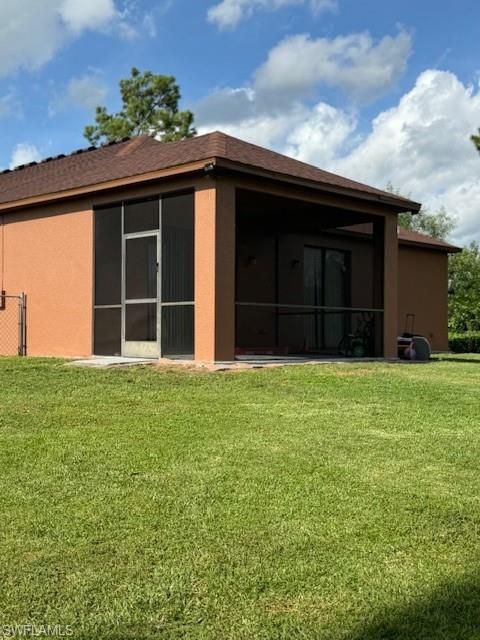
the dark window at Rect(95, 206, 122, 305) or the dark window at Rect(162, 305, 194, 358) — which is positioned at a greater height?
the dark window at Rect(95, 206, 122, 305)

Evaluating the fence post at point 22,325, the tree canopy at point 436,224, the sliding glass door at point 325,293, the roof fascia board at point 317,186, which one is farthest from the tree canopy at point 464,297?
the fence post at point 22,325

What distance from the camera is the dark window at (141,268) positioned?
10688 millimetres

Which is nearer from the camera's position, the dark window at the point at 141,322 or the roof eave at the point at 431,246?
the dark window at the point at 141,322

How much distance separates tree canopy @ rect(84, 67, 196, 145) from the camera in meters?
32.8

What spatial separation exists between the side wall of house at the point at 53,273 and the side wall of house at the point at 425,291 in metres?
9.51

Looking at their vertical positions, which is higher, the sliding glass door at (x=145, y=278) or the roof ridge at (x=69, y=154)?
the roof ridge at (x=69, y=154)

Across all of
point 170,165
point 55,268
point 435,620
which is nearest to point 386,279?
point 170,165

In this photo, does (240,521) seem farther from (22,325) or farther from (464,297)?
(464,297)

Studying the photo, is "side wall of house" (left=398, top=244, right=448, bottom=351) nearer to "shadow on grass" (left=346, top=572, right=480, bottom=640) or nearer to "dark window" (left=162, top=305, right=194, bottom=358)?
"dark window" (left=162, top=305, right=194, bottom=358)

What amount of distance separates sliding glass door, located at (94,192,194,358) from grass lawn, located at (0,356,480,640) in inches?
173

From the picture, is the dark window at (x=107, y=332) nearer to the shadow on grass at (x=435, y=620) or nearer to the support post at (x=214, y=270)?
the support post at (x=214, y=270)

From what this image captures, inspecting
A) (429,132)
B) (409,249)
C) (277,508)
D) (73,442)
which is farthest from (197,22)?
(429,132)

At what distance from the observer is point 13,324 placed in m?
12.8

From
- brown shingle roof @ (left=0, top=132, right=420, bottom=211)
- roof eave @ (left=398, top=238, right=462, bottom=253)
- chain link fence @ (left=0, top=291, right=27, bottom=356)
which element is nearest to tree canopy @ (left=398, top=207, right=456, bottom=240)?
roof eave @ (left=398, top=238, right=462, bottom=253)
